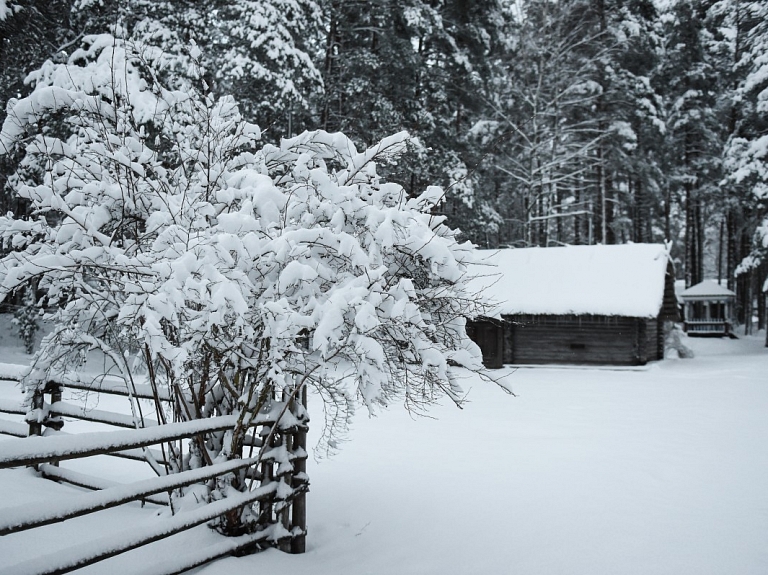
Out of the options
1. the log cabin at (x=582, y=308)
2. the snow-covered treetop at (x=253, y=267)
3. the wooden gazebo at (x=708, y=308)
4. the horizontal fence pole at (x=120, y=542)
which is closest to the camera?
the horizontal fence pole at (x=120, y=542)

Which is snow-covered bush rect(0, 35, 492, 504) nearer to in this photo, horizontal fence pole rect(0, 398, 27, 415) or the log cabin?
horizontal fence pole rect(0, 398, 27, 415)

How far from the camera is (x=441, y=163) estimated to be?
75.5ft

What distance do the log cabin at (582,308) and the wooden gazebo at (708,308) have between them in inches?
564

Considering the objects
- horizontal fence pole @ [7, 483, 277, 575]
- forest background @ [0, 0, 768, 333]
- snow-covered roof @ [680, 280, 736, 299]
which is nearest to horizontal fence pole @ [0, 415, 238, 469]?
horizontal fence pole @ [7, 483, 277, 575]

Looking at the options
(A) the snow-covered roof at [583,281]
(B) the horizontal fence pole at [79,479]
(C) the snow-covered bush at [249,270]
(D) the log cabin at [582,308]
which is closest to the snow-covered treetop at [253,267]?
(C) the snow-covered bush at [249,270]

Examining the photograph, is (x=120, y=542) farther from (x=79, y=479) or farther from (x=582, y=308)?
(x=582, y=308)

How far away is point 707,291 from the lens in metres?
34.6

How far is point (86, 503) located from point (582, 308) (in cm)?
1839

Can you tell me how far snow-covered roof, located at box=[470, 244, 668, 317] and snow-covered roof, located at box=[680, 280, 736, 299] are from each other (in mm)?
16253

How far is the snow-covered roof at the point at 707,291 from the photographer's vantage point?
112ft

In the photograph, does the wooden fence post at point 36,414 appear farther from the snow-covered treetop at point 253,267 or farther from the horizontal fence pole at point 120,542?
the horizontal fence pole at point 120,542

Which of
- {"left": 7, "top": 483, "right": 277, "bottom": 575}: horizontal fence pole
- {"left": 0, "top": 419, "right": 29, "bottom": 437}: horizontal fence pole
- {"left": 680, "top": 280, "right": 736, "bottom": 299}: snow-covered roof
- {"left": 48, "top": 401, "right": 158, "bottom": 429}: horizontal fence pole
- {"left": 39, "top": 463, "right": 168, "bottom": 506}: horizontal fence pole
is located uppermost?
{"left": 680, "top": 280, "right": 736, "bottom": 299}: snow-covered roof

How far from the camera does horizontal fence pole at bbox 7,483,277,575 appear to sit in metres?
2.72

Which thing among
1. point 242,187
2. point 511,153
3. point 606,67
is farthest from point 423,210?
point 606,67
